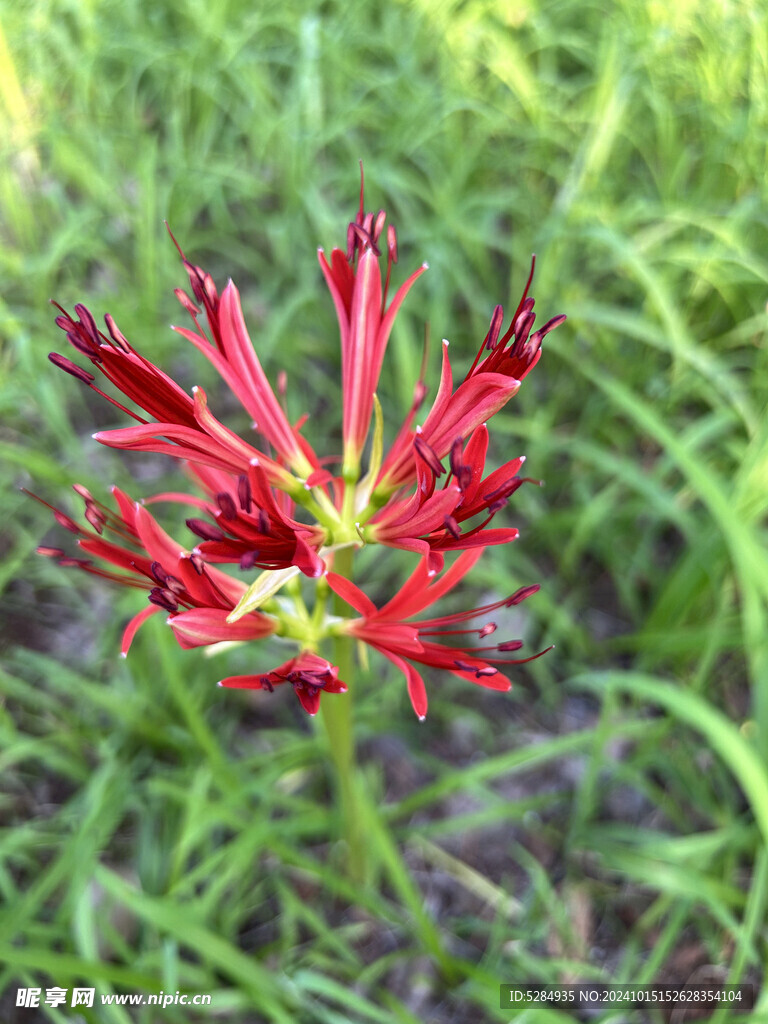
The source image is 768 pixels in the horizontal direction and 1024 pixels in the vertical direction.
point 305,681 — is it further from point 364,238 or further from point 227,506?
point 364,238

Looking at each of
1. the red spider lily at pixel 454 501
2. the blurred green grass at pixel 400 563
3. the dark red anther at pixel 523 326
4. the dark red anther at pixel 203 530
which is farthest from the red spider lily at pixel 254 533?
the blurred green grass at pixel 400 563

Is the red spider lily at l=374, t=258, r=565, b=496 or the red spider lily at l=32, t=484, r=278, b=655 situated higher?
the red spider lily at l=374, t=258, r=565, b=496

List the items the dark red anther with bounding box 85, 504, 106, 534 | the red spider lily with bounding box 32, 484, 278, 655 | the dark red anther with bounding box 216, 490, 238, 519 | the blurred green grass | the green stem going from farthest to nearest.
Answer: the blurred green grass
the green stem
the dark red anther with bounding box 85, 504, 106, 534
the red spider lily with bounding box 32, 484, 278, 655
the dark red anther with bounding box 216, 490, 238, 519

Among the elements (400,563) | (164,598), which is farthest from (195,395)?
(400,563)

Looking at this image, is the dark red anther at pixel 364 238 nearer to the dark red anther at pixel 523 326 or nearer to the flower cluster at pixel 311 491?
the flower cluster at pixel 311 491

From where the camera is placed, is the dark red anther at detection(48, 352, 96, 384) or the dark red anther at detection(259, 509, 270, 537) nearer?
the dark red anther at detection(259, 509, 270, 537)

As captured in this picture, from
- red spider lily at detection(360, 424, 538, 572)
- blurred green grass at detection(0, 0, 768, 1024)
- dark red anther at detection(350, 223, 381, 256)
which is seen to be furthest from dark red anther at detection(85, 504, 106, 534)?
blurred green grass at detection(0, 0, 768, 1024)

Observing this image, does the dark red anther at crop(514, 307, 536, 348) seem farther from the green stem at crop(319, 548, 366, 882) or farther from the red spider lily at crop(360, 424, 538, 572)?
the green stem at crop(319, 548, 366, 882)
